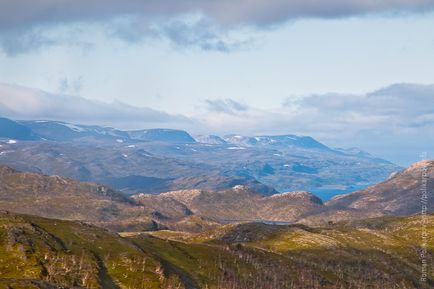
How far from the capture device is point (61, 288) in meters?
136

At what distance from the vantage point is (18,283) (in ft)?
472

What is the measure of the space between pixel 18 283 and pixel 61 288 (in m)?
14.8
